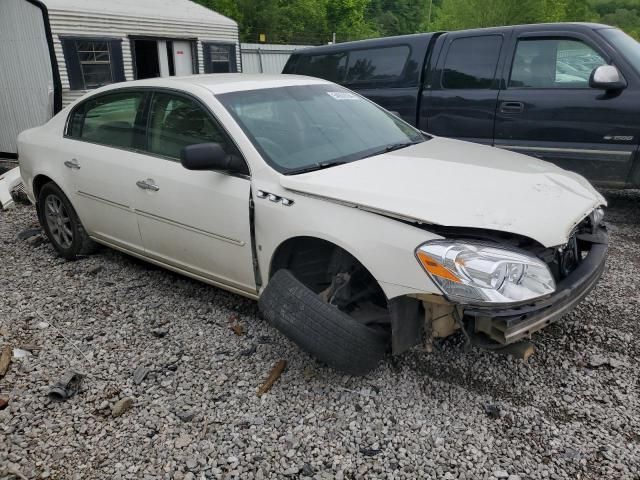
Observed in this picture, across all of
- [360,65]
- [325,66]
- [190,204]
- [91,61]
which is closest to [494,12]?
[91,61]

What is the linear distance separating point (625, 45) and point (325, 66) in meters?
3.58

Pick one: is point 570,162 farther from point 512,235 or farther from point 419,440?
point 419,440

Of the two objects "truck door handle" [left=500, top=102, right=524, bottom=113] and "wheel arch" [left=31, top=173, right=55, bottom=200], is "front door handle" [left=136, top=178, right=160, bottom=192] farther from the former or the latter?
"truck door handle" [left=500, top=102, right=524, bottom=113]

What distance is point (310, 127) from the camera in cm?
340

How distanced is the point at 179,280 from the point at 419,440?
97.1 inches

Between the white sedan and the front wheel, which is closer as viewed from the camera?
the white sedan

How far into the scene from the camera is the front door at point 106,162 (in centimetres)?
378

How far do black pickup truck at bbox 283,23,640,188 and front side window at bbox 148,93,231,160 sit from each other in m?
3.43

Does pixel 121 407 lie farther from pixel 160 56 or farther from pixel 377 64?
pixel 160 56

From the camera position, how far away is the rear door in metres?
5.65

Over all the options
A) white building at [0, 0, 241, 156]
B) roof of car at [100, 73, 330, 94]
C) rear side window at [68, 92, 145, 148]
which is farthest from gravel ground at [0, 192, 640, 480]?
white building at [0, 0, 241, 156]

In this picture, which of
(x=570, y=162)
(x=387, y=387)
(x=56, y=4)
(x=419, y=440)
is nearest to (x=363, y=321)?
(x=387, y=387)

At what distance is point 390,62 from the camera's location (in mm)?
6434

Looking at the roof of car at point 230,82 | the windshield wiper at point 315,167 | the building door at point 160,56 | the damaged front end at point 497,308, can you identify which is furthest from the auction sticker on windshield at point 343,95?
the building door at point 160,56
